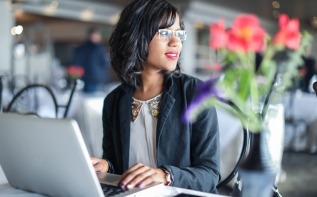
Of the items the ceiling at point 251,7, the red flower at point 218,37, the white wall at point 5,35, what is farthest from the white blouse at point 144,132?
the ceiling at point 251,7

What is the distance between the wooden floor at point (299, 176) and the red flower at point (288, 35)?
277 cm

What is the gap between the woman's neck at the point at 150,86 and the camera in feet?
4.56

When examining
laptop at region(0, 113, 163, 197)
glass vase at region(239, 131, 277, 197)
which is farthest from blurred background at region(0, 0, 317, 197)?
glass vase at region(239, 131, 277, 197)

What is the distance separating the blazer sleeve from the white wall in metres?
7.54

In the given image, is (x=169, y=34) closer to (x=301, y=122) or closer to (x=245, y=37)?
(x=245, y=37)

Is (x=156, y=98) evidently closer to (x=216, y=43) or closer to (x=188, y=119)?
(x=188, y=119)

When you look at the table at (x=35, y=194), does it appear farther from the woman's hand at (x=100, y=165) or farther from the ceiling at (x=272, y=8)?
the ceiling at (x=272, y=8)

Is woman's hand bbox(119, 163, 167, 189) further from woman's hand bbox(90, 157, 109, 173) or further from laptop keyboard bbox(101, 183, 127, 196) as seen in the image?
woman's hand bbox(90, 157, 109, 173)

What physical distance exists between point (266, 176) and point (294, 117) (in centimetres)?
493

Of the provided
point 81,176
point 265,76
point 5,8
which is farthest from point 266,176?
point 5,8

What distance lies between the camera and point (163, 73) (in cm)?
139

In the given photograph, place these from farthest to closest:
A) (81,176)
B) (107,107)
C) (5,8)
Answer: (5,8)
(107,107)
(81,176)

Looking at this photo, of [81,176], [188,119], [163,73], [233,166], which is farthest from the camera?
[233,166]

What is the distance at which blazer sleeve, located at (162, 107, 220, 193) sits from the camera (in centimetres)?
121
